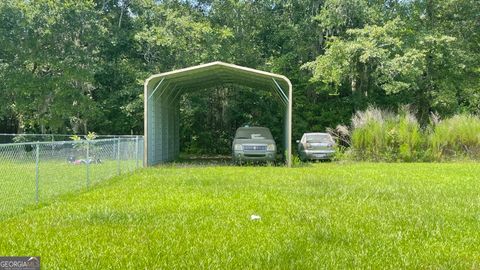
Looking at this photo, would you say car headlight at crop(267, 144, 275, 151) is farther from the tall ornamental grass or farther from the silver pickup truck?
the tall ornamental grass

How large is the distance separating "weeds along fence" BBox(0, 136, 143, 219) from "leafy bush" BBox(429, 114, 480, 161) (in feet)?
41.6

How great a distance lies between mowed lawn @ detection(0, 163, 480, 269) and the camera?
15.3ft

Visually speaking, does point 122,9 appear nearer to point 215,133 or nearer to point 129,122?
point 129,122

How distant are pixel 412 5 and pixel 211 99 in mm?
11411

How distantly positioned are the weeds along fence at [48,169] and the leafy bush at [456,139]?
12685 millimetres

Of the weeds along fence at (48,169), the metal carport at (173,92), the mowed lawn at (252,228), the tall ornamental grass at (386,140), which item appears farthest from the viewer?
the tall ornamental grass at (386,140)

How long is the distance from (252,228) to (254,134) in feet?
39.9

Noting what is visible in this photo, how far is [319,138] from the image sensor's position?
20.5 metres

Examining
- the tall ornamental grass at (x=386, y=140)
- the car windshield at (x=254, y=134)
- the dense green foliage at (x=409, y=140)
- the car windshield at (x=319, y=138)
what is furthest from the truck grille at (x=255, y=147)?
the tall ornamental grass at (x=386, y=140)

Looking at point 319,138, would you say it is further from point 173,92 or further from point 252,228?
point 252,228

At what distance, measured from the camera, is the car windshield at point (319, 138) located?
66.4 feet

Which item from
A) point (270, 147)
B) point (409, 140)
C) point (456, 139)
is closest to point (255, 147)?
point (270, 147)

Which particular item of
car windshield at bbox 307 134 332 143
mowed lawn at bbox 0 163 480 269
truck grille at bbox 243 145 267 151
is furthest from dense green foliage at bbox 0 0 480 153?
mowed lawn at bbox 0 163 480 269

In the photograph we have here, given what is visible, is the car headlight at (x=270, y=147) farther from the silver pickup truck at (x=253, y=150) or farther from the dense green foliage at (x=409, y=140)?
the dense green foliage at (x=409, y=140)
